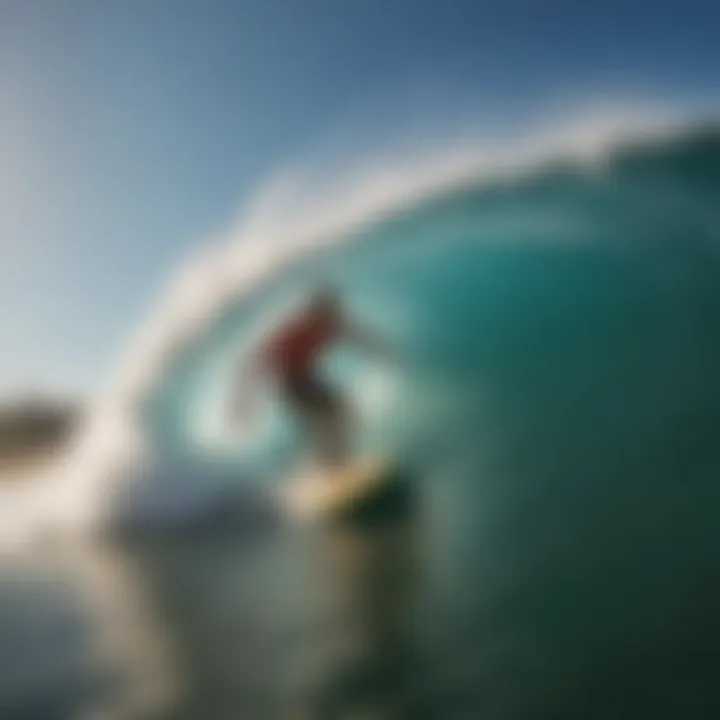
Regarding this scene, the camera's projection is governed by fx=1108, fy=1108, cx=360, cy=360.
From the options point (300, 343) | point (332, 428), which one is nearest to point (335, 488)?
point (332, 428)

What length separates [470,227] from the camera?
1.26 metres

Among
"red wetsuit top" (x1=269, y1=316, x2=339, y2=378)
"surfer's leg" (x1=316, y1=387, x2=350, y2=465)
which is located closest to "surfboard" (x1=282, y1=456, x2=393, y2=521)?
"surfer's leg" (x1=316, y1=387, x2=350, y2=465)

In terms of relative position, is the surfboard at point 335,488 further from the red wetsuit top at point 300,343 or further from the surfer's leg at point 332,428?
the red wetsuit top at point 300,343

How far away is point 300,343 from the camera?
1.24 metres

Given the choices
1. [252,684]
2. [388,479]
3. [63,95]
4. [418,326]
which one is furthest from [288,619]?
[63,95]

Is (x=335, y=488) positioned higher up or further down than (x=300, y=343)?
further down

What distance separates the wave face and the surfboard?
0.02 m

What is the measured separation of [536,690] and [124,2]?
3.01 feet

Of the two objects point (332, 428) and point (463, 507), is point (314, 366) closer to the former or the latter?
point (332, 428)

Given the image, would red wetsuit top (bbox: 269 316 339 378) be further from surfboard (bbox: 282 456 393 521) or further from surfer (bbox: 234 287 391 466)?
surfboard (bbox: 282 456 393 521)

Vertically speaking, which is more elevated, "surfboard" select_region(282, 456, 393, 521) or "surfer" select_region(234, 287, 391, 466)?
"surfer" select_region(234, 287, 391, 466)

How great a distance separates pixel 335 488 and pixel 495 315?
0.85 feet

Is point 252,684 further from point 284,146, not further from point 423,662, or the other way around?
point 284,146

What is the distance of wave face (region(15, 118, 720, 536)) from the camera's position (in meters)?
1.20
